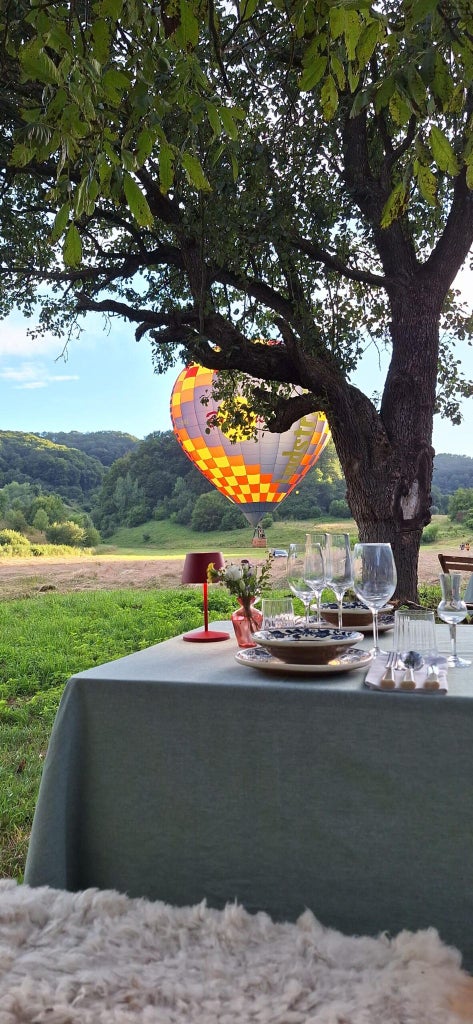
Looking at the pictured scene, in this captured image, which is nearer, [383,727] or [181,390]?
[383,727]

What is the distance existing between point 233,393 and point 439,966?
5403 mm

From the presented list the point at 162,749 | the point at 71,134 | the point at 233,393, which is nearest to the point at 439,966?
the point at 162,749

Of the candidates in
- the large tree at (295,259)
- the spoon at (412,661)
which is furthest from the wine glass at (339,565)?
the large tree at (295,259)

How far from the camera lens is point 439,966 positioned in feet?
4.05

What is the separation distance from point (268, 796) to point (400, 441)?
4100mm

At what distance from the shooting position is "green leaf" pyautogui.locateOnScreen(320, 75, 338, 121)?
139cm

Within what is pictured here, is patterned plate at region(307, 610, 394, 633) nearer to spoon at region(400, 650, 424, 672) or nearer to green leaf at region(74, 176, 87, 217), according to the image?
spoon at region(400, 650, 424, 672)

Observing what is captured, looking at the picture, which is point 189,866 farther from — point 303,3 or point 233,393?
point 233,393

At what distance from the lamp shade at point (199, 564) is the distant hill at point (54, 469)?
19218 mm

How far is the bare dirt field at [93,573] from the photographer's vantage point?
13.1 metres

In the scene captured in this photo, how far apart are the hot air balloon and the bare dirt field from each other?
3.92 m

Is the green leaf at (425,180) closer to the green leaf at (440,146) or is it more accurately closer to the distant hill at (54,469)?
the green leaf at (440,146)

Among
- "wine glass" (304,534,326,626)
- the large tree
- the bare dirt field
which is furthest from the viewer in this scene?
the bare dirt field

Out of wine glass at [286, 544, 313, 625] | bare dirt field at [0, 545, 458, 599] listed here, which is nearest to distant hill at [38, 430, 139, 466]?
bare dirt field at [0, 545, 458, 599]
